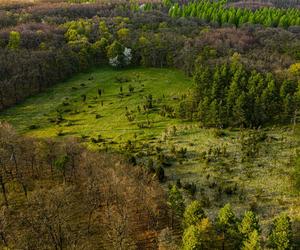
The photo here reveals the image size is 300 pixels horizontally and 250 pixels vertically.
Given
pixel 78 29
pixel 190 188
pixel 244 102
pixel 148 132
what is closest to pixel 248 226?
pixel 190 188

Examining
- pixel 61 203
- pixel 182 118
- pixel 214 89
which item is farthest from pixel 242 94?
pixel 61 203

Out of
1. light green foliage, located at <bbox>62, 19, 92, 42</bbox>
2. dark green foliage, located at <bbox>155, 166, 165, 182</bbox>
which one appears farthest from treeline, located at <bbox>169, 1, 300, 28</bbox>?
dark green foliage, located at <bbox>155, 166, 165, 182</bbox>

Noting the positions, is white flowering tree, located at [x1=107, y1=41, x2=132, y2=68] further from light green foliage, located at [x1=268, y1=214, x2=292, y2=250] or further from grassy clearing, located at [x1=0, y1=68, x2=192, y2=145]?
light green foliage, located at [x1=268, y1=214, x2=292, y2=250]

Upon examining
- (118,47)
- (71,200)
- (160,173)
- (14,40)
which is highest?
(14,40)

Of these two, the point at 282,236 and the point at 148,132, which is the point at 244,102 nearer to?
the point at 148,132

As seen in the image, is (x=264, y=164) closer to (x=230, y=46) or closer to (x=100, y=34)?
(x=230, y=46)
